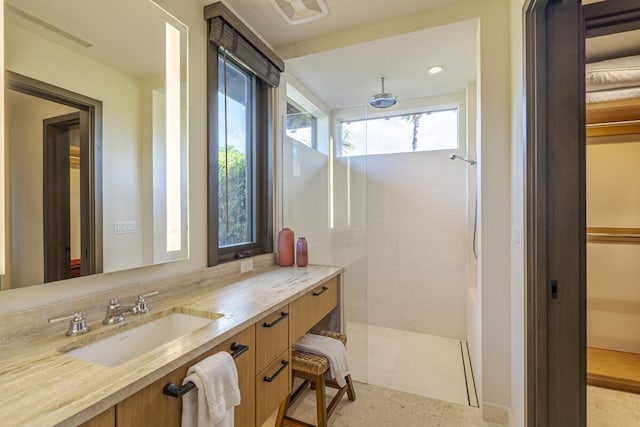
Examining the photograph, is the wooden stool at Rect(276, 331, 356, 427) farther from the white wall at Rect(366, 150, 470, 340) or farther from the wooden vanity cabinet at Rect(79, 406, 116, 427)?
the white wall at Rect(366, 150, 470, 340)

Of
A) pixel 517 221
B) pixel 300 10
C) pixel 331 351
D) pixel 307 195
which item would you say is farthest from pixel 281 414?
pixel 300 10

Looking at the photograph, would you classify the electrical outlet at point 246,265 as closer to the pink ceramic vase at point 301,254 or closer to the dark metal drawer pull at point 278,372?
the pink ceramic vase at point 301,254

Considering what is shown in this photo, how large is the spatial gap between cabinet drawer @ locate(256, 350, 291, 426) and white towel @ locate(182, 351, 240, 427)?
1.05 feet

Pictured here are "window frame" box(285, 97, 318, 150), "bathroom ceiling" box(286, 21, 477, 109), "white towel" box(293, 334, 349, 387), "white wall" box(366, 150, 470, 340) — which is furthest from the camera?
"white wall" box(366, 150, 470, 340)

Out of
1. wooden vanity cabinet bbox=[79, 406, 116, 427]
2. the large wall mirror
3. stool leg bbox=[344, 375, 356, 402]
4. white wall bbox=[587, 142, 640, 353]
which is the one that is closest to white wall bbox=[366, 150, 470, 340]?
white wall bbox=[587, 142, 640, 353]

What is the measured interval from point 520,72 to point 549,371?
1424 mm

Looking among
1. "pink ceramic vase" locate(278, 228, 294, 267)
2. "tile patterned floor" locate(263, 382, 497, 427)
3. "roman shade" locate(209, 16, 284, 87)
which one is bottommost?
"tile patterned floor" locate(263, 382, 497, 427)

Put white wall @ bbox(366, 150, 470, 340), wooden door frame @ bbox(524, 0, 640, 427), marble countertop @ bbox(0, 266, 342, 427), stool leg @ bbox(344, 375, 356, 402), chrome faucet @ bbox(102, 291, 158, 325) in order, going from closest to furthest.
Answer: marble countertop @ bbox(0, 266, 342, 427) → chrome faucet @ bbox(102, 291, 158, 325) → wooden door frame @ bbox(524, 0, 640, 427) → stool leg @ bbox(344, 375, 356, 402) → white wall @ bbox(366, 150, 470, 340)

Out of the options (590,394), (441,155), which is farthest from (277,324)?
(441,155)

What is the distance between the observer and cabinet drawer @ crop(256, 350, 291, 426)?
4.17 feet

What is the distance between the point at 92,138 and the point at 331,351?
5.27ft

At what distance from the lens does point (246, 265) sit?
205 cm

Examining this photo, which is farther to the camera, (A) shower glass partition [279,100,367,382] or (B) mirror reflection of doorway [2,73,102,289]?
(A) shower glass partition [279,100,367,382]

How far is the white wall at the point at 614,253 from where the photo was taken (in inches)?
90.7
